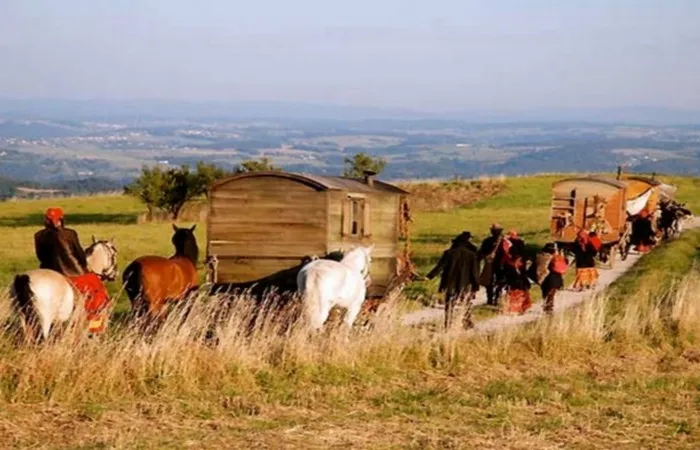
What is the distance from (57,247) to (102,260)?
2287 mm

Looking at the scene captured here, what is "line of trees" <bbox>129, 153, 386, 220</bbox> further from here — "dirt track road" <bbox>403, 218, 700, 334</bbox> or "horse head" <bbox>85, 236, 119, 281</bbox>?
"horse head" <bbox>85, 236, 119, 281</bbox>

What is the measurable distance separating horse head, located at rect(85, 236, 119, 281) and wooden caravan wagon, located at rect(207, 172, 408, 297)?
123 inches

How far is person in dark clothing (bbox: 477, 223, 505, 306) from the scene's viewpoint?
2133 centimetres

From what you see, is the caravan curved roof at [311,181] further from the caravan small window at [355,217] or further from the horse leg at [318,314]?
the horse leg at [318,314]

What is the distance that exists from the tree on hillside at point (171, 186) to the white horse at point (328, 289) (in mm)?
38586

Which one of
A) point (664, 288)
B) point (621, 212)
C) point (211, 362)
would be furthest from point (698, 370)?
point (621, 212)

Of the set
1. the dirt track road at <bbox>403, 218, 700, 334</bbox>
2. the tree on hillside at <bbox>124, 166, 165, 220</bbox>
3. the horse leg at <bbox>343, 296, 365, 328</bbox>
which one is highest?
the horse leg at <bbox>343, 296, 365, 328</bbox>

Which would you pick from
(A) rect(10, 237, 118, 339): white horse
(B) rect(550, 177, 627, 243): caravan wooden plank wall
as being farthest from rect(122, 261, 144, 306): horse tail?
(B) rect(550, 177, 627, 243): caravan wooden plank wall

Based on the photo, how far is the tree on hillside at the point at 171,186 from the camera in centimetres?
5422

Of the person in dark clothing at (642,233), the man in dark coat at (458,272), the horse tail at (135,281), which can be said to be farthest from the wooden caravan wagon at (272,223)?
the person in dark clothing at (642,233)

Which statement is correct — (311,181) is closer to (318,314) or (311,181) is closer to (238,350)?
(318,314)

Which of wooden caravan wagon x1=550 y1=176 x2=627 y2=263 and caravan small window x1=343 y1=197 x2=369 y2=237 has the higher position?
caravan small window x1=343 y1=197 x2=369 y2=237

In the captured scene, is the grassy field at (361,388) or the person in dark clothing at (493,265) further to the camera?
the person in dark clothing at (493,265)

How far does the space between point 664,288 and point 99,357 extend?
1609 centimetres
